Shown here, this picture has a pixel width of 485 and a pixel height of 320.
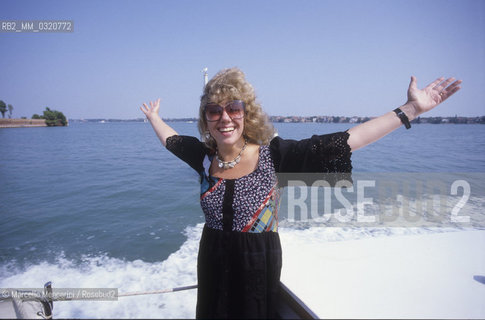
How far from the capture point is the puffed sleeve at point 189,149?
183 centimetres

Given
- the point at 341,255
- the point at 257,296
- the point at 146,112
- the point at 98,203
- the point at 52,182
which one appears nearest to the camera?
the point at 257,296

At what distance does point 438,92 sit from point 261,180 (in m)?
1.10

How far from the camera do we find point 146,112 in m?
2.34

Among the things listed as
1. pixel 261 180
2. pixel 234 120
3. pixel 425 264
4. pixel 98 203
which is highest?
pixel 234 120

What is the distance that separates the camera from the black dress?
1481 millimetres

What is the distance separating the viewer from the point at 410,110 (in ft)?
4.90

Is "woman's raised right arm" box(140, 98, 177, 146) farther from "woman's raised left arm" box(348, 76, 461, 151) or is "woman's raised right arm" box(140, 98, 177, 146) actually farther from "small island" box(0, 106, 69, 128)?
"small island" box(0, 106, 69, 128)

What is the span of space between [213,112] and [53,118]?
353 ft

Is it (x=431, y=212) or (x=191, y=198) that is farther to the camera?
(x=191, y=198)

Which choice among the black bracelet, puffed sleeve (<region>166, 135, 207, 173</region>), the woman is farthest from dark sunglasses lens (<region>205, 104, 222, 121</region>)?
the black bracelet

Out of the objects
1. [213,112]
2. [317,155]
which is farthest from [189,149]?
[317,155]

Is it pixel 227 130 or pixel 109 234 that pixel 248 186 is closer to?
pixel 227 130

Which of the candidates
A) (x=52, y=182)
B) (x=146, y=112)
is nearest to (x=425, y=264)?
(x=146, y=112)

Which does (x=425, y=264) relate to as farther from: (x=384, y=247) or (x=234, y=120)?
(x=234, y=120)
